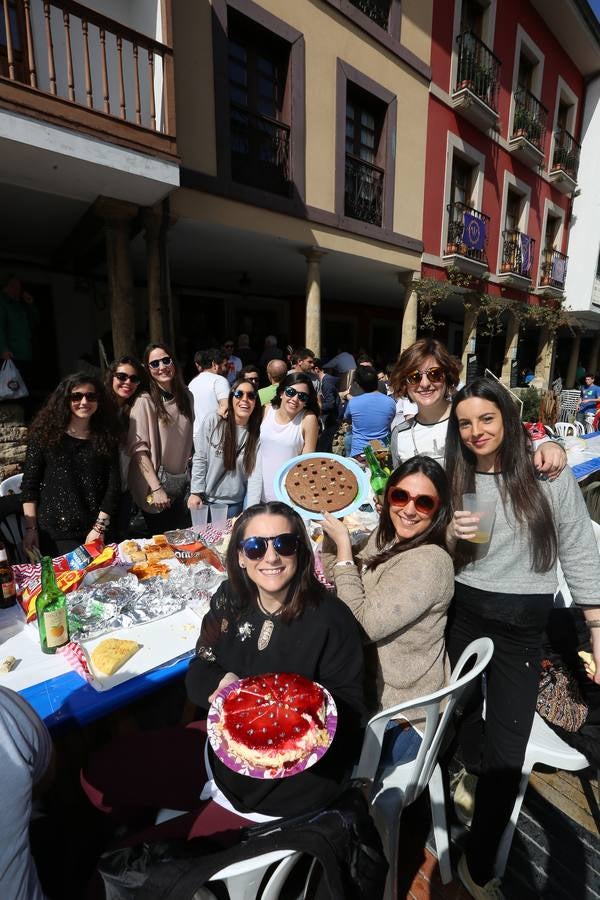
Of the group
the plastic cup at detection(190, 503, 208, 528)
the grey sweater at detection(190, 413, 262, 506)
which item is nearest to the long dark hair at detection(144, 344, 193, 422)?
the grey sweater at detection(190, 413, 262, 506)

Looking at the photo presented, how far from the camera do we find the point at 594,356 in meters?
21.2

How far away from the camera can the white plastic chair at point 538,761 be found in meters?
1.65

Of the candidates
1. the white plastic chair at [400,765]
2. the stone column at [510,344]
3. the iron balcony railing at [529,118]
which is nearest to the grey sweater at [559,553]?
the white plastic chair at [400,765]

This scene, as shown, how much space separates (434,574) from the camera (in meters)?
1.56

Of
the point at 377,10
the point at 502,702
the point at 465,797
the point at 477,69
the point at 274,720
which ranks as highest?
the point at 477,69

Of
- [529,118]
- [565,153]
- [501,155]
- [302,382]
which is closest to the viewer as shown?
[302,382]

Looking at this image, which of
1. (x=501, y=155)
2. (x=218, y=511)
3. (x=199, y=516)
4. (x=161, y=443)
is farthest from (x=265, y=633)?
(x=501, y=155)

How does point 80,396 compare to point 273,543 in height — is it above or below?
above

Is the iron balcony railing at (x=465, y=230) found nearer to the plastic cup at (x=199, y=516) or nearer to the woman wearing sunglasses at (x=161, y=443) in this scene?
the woman wearing sunglasses at (x=161, y=443)

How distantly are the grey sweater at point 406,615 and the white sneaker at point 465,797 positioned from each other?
2.42 ft

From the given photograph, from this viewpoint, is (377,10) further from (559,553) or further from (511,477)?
(559,553)

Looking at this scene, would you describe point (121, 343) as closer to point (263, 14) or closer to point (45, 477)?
point (45, 477)

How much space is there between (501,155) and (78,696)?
1549 cm

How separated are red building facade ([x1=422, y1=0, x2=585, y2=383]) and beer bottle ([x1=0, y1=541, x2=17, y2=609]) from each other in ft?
34.6
